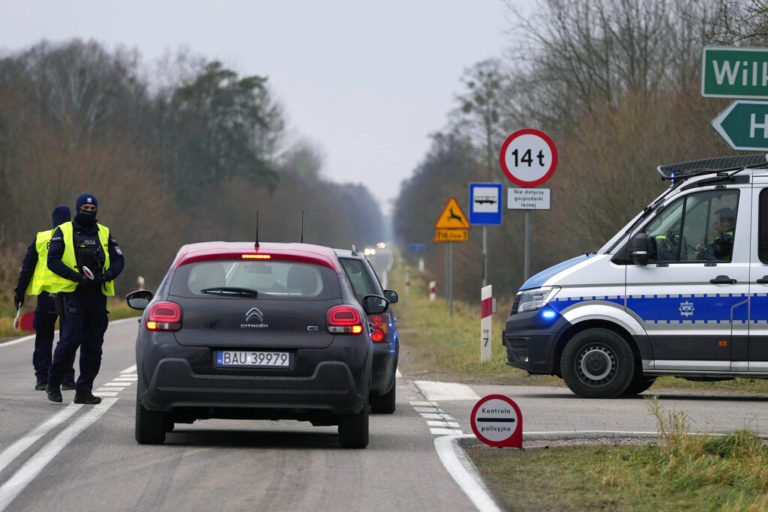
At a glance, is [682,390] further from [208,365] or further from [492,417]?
[208,365]

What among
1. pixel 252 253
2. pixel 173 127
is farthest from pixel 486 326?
pixel 173 127

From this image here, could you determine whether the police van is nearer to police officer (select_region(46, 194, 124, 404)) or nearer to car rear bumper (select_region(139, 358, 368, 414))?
police officer (select_region(46, 194, 124, 404))

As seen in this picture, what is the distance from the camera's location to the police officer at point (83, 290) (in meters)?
13.7

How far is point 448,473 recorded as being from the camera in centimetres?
930

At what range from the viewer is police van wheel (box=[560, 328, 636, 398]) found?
49.1ft

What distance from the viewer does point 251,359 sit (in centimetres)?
1017

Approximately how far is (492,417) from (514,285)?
37.9 metres

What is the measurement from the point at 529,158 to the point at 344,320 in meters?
9.49

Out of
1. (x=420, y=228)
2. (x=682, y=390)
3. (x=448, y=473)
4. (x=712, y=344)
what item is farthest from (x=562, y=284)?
(x=420, y=228)

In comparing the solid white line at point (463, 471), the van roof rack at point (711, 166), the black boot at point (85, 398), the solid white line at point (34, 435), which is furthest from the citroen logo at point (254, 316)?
the van roof rack at point (711, 166)

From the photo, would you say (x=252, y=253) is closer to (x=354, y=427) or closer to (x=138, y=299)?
(x=354, y=427)

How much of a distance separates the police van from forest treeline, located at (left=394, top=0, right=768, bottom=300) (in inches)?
167

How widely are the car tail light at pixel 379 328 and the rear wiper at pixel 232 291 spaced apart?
2982 millimetres

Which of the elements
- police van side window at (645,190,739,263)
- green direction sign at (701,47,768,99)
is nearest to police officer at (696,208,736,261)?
police van side window at (645,190,739,263)
